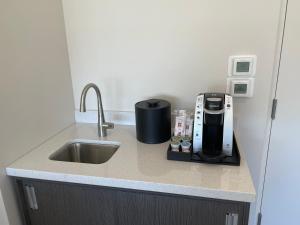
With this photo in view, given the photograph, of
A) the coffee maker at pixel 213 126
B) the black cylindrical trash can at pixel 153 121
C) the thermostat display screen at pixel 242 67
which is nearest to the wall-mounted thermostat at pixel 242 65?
the thermostat display screen at pixel 242 67

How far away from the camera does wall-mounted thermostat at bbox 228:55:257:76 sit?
129cm

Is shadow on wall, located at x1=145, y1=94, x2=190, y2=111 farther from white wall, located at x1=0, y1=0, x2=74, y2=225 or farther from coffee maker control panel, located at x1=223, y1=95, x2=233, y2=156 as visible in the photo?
white wall, located at x1=0, y1=0, x2=74, y2=225

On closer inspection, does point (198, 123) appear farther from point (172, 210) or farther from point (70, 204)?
point (70, 204)

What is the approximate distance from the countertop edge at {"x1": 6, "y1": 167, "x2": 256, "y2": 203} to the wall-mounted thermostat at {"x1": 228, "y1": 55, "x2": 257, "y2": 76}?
68 centimetres

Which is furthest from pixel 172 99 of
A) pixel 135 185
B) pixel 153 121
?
pixel 135 185

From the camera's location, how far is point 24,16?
1.14 m

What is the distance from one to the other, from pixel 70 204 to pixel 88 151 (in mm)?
368

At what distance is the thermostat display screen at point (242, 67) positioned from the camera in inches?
51.4

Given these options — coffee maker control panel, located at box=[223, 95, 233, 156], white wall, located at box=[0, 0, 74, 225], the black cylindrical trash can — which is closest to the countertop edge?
white wall, located at box=[0, 0, 74, 225]

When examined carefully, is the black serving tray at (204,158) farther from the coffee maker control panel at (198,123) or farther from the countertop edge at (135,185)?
the countertop edge at (135,185)

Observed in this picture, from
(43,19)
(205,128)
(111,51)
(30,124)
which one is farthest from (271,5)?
(30,124)

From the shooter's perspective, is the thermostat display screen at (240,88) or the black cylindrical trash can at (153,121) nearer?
the black cylindrical trash can at (153,121)

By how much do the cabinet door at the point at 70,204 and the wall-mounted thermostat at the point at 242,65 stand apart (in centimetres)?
87

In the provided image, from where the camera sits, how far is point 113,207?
1.05 meters
